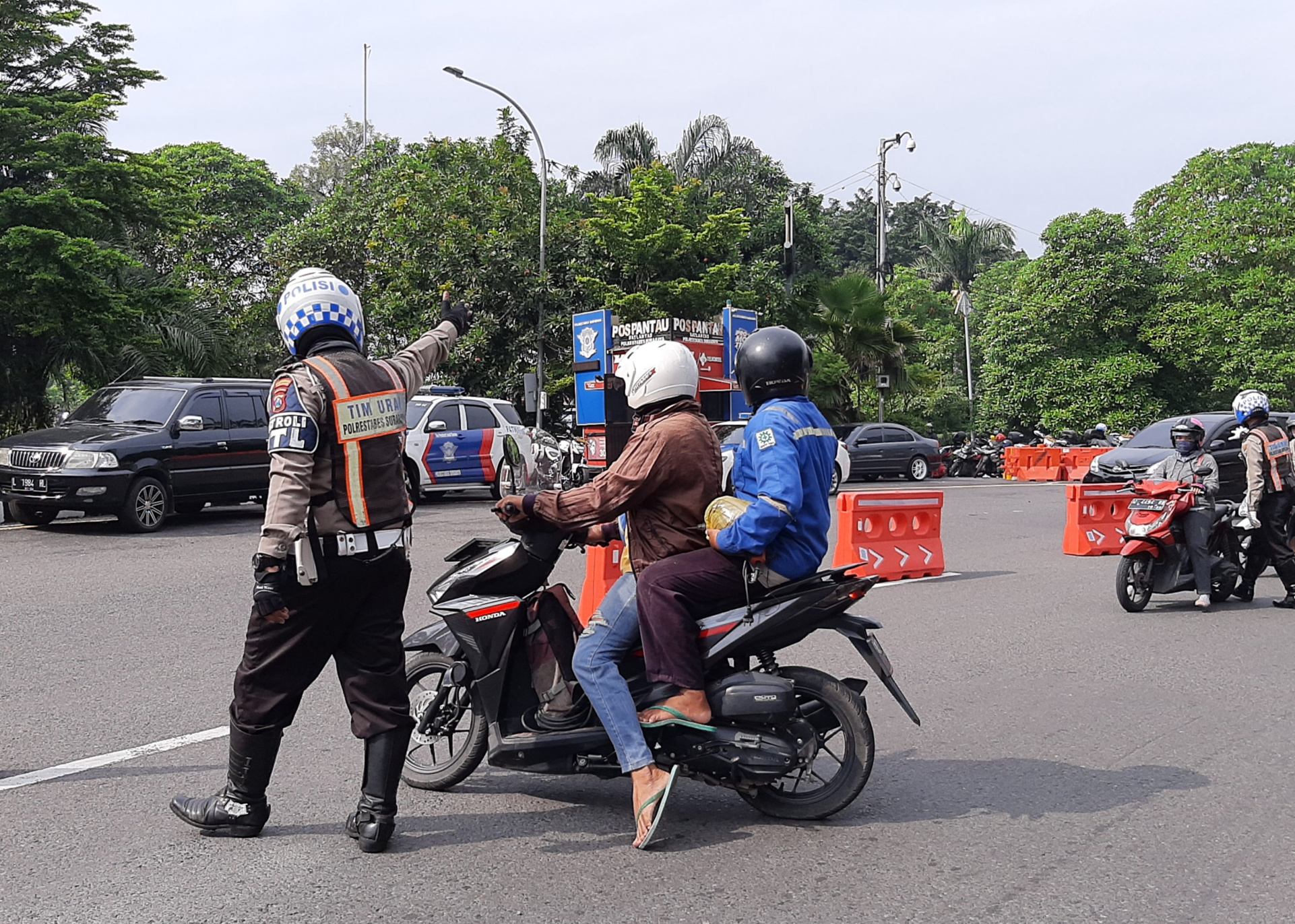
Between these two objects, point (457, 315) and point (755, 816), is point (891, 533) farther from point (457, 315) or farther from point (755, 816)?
point (457, 315)

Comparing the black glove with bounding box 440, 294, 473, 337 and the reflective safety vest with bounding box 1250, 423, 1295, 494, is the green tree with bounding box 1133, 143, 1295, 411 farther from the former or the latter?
the black glove with bounding box 440, 294, 473, 337

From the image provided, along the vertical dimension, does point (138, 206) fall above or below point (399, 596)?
above

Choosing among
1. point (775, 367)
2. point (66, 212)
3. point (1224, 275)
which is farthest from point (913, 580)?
point (1224, 275)

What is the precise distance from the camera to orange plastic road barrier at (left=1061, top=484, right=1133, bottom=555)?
13523mm

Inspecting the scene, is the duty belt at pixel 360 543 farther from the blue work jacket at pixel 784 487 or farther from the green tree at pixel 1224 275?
the green tree at pixel 1224 275

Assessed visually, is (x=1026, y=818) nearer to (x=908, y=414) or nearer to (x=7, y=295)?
(x=7, y=295)

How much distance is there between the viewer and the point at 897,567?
440 inches

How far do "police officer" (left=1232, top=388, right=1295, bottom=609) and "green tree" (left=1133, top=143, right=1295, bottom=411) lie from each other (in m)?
32.1

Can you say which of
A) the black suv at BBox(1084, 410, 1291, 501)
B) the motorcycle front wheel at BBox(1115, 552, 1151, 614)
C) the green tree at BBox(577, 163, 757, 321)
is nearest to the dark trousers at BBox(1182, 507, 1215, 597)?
the motorcycle front wheel at BBox(1115, 552, 1151, 614)

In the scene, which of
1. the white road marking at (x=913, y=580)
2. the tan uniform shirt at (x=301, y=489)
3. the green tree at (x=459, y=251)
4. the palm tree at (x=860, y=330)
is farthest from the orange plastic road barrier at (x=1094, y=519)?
the palm tree at (x=860, y=330)

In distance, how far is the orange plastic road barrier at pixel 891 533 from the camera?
1079 centimetres

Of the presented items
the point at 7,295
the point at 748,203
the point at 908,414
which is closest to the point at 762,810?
the point at 7,295

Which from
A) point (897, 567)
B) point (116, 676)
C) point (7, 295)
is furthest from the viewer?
point (7, 295)

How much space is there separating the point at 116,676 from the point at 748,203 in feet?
109
